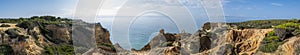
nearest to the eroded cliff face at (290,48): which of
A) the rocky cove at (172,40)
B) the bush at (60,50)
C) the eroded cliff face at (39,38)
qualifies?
the rocky cove at (172,40)

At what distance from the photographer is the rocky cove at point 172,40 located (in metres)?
23.2

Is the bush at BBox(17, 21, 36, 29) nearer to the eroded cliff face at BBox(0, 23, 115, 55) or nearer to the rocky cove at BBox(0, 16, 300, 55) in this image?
the rocky cove at BBox(0, 16, 300, 55)

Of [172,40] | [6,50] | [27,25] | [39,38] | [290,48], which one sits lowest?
[172,40]

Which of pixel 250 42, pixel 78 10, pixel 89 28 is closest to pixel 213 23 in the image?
pixel 250 42

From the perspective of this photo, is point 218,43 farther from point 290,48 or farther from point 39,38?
point 39,38

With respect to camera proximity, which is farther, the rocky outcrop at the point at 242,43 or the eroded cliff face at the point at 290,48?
the rocky outcrop at the point at 242,43

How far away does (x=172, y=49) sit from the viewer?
2783 centimetres

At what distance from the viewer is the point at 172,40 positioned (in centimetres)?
3441

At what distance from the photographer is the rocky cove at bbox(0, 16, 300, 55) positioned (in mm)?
23156

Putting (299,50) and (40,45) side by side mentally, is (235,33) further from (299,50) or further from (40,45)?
(40,45)

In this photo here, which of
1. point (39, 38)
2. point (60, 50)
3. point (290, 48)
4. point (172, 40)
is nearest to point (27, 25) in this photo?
point (39, 38)

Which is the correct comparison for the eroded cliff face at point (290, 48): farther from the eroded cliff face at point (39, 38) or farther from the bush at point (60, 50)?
the eroded cliff face at point (39, 38)

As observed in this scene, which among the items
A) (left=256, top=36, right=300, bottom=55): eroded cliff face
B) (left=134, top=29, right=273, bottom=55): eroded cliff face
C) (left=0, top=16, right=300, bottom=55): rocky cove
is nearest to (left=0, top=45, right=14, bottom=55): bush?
(left=0, top=16, right=300, bottom=55): rocky cove

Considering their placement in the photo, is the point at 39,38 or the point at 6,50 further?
the point at 39,38
